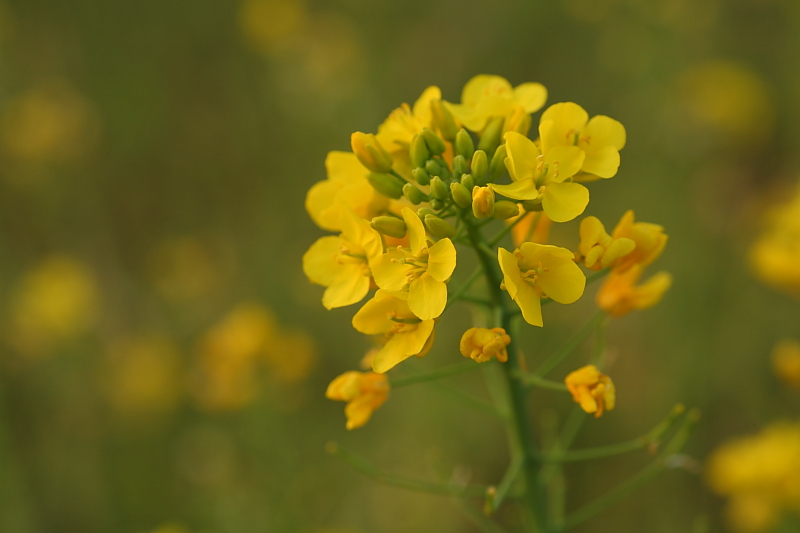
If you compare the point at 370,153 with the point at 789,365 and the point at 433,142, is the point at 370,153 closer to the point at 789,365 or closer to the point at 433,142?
the point at 433,142

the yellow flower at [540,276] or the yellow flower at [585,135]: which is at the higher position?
the yellow flower at [585,135]

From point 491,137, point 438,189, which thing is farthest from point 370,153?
point 491,137

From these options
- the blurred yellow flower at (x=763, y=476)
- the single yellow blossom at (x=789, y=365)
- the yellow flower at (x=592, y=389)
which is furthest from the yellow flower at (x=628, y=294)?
the blurred yellow flower at (x=763, y=476)

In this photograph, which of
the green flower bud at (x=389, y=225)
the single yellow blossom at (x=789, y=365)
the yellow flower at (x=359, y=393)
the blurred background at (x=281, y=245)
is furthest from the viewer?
the blurred background at (x=281, y=245)

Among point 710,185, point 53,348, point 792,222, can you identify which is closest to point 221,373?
point 53,348

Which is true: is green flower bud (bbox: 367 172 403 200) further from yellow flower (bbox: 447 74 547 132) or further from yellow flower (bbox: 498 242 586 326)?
yellow flower (bbox: 498 242 586 326)

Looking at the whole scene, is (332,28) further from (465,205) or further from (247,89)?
(465,205)

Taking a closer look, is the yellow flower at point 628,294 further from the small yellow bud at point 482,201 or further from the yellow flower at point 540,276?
the small yellow bud at point 482,201

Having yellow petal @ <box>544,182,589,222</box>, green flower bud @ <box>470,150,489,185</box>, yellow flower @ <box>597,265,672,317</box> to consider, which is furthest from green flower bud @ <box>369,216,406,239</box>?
yellow flower @ <box>597,265,672,317</box>
